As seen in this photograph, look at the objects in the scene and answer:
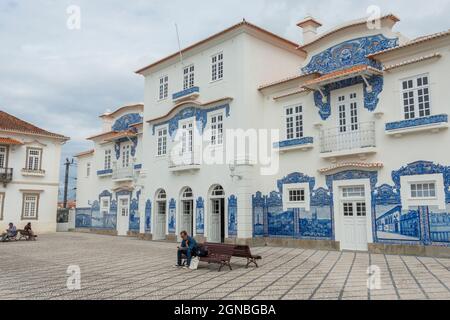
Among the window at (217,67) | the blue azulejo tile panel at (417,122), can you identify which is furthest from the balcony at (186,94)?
the blue azulejo tile panel at (417,122)

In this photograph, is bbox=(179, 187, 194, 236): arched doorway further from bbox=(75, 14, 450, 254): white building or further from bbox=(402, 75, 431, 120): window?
bbox=(402, 75, 431, 120): window

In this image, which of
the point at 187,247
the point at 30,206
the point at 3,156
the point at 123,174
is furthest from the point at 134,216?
the point at 187,247

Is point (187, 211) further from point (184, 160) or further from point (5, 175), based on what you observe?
point (5, 175)

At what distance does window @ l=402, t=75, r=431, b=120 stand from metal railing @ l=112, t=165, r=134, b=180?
16691 millimetres

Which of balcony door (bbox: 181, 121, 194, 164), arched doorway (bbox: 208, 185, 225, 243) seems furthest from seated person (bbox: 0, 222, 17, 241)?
arched doorway (bbox: 208, 185, 225, 243)

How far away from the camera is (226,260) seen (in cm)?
1084

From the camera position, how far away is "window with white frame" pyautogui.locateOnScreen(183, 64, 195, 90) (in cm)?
2100

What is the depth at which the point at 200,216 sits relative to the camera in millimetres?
19312

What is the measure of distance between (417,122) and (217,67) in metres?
9.68

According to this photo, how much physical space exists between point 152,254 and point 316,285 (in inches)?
310

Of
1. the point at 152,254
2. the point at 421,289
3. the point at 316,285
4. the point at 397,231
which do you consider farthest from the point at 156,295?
the point at 397,231

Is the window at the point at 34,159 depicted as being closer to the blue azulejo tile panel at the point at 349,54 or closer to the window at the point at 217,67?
the window at the point at 217,67

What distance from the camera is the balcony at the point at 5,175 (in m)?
27.0
